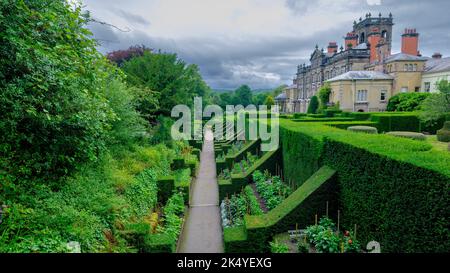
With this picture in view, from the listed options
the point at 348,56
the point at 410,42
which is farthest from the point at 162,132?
the point at 410,42

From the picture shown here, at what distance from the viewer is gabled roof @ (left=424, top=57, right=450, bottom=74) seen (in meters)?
40.4

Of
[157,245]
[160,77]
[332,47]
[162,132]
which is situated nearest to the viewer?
[157,245]

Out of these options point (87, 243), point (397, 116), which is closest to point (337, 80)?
point (397, 116)

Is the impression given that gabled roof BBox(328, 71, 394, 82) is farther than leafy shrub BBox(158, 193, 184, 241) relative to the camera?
Yes

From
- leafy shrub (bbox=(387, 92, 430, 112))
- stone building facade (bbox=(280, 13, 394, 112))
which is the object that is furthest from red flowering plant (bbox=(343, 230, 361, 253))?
stone building facade (bbox=(280, 13, 394, 112))

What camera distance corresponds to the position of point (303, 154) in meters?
11.9

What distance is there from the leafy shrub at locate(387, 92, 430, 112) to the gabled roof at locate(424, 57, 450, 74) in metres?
7.60

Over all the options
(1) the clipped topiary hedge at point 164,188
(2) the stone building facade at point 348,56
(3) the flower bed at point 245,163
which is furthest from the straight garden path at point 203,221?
(2) the stone building facade at point 348,56

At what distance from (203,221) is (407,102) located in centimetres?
3642

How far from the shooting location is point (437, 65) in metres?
43.3

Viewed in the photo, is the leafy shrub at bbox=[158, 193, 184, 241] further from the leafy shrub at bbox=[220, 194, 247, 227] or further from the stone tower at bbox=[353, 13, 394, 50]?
the stone tower at bbox=[353, 13, 394, 50]

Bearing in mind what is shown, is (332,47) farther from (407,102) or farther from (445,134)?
(445,134)

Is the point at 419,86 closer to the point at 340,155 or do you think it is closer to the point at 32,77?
the point at 340,155
